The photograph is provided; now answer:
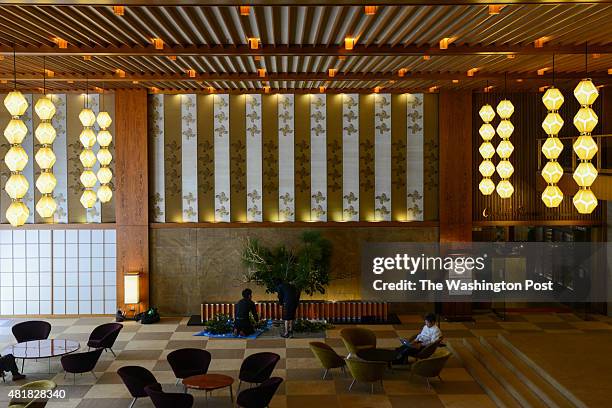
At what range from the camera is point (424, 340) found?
11.7 metres

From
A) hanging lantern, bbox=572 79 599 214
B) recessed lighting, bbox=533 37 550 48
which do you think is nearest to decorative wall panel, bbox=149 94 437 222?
recessed lighting, bbox=533 37 550 48

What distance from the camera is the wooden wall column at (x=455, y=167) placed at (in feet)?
52.4

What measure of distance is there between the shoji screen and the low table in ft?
22.9

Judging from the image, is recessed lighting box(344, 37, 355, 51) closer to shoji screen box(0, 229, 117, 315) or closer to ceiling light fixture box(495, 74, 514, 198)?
ceiling light fixture box(495, 74, 514, 198)

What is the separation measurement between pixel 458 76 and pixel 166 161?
6766 millimetres

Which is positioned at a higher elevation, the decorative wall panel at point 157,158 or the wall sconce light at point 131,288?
the decorative wall panel at point 157,158

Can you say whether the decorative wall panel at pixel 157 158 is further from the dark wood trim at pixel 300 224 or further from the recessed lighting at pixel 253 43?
the recessed lighting at pixel 253 43

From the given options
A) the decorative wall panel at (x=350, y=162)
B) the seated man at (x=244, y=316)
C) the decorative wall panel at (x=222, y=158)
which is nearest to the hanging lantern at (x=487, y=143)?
the decorative wall panel at (x=350, y=162)

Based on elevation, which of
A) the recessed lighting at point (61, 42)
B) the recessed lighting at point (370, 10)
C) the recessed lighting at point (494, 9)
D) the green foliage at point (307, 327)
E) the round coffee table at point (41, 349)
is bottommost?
the green foliage at point (307, 327)

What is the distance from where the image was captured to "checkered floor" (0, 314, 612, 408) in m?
10.3

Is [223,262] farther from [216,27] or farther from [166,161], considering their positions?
[216,27]

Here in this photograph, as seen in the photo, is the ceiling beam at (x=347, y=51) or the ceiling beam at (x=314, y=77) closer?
the ceiling beam at (x=347, y=51)

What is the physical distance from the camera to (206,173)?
15953 mm

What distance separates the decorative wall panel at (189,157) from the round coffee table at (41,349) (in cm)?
485
